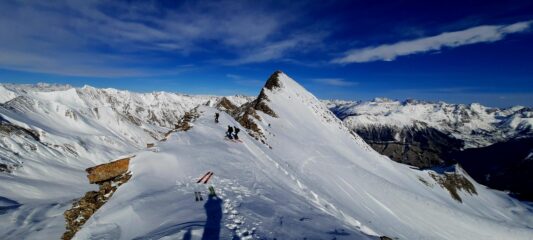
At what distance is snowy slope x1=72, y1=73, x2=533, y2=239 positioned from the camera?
53.6ft

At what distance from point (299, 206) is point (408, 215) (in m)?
39.3

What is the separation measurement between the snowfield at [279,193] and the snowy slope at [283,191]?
9cm

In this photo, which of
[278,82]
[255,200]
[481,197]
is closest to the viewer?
[255,200]

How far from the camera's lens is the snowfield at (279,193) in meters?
16.2

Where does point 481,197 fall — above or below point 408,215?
above

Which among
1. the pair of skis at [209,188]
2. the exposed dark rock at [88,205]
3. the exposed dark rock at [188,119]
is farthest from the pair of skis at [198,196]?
the exposed dark rock at [188,119]

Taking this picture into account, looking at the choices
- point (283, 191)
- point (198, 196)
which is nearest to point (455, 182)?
point (283, 191)

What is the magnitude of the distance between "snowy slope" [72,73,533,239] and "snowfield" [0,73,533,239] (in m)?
0.09

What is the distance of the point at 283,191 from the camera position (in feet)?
84.5

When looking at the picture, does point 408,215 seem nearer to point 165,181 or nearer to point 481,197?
point 165,181

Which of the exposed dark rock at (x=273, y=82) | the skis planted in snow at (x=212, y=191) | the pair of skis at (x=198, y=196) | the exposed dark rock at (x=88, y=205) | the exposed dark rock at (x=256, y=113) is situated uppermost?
the exposed dark rock at (x=273, y=82)

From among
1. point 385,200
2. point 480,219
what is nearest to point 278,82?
point 385,200

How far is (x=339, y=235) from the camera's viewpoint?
51.8 feet

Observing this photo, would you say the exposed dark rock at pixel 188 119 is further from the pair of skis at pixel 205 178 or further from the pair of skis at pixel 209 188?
the pair of skis at pixel 209 188
